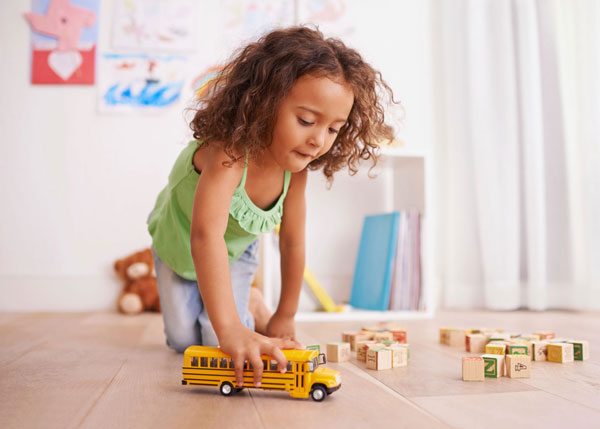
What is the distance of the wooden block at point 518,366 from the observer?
91 centimetres

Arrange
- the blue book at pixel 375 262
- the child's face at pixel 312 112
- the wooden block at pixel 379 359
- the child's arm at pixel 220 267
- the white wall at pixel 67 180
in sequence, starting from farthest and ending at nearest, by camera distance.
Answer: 1. the white wall at pixel 67 180
2. the blue book at pixel 375 262
3. the wooden block at pixel 379 359
4. the child's face at pixel 312 112
5. the child's arm at pixel 220 267

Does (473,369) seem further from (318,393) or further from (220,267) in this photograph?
(220,267)

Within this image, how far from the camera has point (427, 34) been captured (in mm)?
2287

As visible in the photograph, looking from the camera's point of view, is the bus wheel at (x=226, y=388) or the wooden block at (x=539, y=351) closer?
the bus wheel at (x=226, y=388)

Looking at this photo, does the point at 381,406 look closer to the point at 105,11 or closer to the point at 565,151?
the point at 565,151

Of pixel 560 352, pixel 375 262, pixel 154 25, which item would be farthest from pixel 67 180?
pixel 560 352

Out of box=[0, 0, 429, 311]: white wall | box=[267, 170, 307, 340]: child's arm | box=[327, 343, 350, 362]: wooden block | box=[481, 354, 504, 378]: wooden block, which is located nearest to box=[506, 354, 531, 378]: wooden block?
box=[481, 354, 504, 378]: wooden block

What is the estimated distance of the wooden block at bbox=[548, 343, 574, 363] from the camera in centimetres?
105

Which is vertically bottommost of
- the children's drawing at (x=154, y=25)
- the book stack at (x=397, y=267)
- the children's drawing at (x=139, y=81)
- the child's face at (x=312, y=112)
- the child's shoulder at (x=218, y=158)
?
the book stack at (x=397, y=267)

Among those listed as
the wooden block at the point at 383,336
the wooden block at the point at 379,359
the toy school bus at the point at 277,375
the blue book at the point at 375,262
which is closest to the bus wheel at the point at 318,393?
the toy school bus at the point at 277,375

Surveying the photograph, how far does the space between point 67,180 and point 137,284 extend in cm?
47

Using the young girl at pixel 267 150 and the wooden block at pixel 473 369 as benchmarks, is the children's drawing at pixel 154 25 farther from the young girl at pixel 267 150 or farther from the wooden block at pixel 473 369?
the wooden block at pixel 473 369

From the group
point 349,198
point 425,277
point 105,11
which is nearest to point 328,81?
point 425,277

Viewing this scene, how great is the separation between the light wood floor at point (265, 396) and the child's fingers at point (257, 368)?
0.03 m
